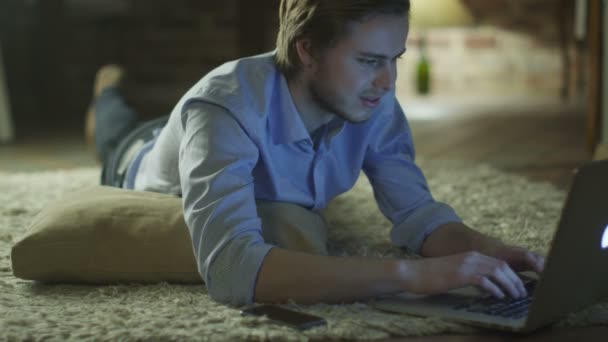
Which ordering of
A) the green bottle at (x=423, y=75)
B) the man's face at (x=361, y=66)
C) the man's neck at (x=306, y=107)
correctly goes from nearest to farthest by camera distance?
the man's face at (x=361, y=66)
the man's neck at (x=306, y=107)
the green bottle at (x=423, y=75)

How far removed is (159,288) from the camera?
4.31 feet

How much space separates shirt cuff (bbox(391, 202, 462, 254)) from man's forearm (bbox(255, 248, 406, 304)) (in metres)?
0.32

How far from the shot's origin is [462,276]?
1066mm

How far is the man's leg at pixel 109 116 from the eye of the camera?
7.50 ft

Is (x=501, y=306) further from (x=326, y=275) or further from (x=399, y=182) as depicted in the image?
(x=399, y=182)

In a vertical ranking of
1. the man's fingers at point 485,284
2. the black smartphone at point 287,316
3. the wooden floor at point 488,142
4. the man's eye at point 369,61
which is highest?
the man's eye at point 369,61

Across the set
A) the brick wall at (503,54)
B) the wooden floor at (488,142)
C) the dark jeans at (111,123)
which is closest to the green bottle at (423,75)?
the brick wall at (503,54)

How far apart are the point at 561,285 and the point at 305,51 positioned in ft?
1.61

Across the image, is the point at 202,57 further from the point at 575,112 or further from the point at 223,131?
the point at 223,131

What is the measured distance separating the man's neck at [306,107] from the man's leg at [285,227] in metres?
0.13

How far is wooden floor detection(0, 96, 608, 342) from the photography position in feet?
8.62

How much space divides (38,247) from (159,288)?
0.21 meters

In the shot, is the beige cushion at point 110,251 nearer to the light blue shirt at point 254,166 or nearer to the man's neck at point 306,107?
the light blue shirt at point 254,166

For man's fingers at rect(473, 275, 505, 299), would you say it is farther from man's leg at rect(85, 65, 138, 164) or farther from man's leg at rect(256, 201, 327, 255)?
man's leg at rect(85, 65, 138, 164)
